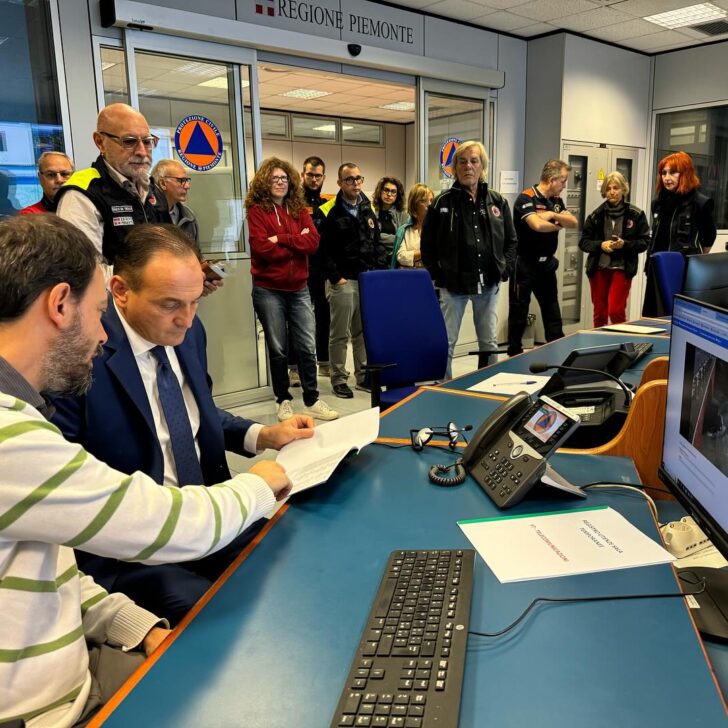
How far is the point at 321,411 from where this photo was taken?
4035mm

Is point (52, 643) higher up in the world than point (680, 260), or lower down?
lower down

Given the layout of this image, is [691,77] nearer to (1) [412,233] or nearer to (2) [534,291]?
(2) [534,291]

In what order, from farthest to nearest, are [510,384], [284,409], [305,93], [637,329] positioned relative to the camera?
[305,93] → [284,409] → [637,329] → [510,384]

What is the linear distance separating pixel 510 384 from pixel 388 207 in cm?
362

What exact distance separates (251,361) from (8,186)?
1.87 metres

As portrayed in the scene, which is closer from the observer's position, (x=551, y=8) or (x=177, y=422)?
(x=177, y=422)

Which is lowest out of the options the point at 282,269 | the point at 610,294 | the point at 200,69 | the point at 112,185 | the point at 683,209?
the point at 610,294

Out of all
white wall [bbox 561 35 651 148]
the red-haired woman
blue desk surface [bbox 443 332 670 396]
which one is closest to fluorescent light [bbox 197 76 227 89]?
blue desk surface [bbox 443 332 670 396]

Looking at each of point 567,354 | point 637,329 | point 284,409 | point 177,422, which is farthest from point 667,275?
point 177,422

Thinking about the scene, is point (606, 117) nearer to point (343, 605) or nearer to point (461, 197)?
point (461, 197)

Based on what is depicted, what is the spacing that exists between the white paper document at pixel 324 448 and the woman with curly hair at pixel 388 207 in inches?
150

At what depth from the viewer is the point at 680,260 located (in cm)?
352

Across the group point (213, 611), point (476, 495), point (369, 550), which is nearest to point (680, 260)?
point (476, 495)

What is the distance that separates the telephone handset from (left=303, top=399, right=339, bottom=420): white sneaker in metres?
2.58
